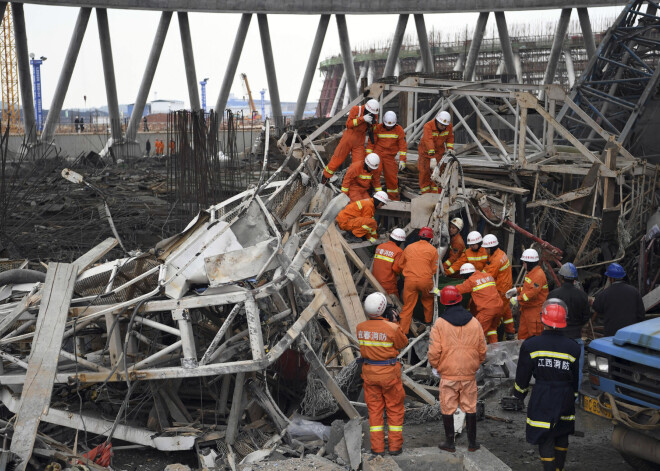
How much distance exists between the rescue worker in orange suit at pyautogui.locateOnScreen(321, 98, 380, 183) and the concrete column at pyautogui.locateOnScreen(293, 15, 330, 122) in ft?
49.7

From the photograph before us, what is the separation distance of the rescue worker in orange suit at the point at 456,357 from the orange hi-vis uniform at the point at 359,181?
497 centimetres

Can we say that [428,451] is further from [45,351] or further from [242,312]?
[45,351]

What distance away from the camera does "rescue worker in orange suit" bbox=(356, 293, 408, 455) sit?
291 inches

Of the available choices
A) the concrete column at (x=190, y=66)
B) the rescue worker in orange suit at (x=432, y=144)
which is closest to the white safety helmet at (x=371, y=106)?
the rescue worker in orange suit at (x=432, y=144)

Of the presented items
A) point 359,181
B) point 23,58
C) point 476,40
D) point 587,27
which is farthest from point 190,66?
point 359,181

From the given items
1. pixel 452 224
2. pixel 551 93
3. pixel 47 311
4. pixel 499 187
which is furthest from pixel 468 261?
pixel 47 311

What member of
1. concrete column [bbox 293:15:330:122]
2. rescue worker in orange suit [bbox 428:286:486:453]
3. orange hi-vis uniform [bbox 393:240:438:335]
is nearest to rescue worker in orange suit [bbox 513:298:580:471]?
rescue worker in orange suit [bbox 428:286:486:453]

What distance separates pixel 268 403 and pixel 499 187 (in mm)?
6210

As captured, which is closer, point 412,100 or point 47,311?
point 47,311

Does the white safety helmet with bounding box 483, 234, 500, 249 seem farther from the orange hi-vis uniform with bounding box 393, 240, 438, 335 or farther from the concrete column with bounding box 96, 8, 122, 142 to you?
the concrete column with bounding box 96, 8, 122, 142

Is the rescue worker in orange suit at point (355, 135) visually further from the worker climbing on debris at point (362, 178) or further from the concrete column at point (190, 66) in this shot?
the concrete column at point (190, 66)

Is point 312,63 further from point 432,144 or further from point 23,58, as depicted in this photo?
point 432,144

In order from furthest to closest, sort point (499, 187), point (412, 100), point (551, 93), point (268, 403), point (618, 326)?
point (412, 100)
point (551, 93)
point (499, 187)
point (618, 326)
point (268, 403)

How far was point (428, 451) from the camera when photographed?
7.53 metres
